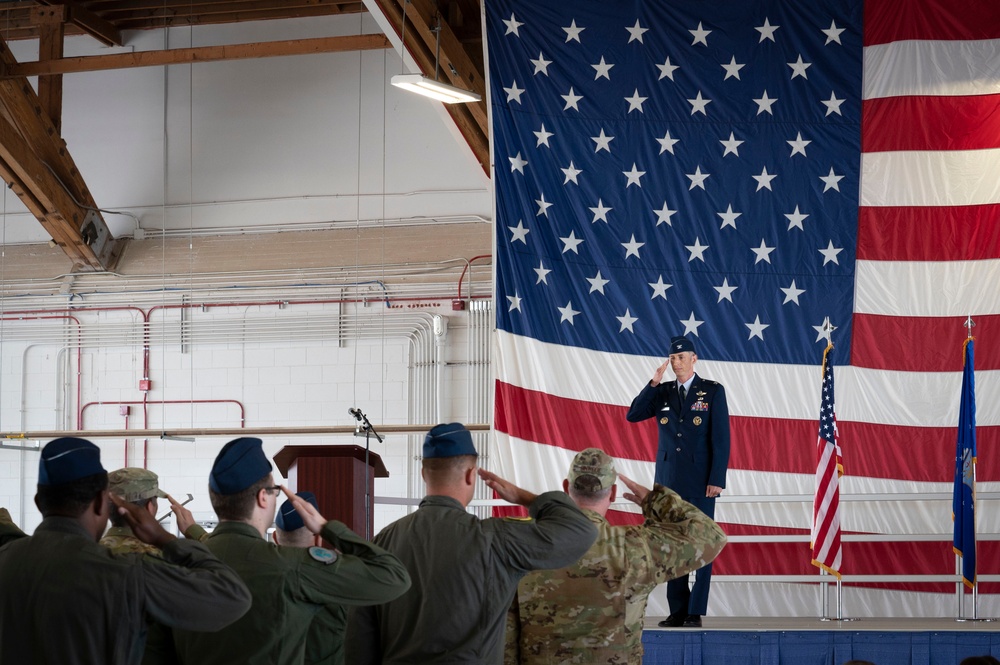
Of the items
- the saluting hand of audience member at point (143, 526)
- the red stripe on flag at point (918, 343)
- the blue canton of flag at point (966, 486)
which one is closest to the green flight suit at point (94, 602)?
the saluting hand of audience member at point (143, 526)

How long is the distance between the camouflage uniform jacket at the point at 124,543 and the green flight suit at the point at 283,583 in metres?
0.37

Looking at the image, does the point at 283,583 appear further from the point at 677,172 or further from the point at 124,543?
the point at 677,172

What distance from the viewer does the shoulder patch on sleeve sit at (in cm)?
213

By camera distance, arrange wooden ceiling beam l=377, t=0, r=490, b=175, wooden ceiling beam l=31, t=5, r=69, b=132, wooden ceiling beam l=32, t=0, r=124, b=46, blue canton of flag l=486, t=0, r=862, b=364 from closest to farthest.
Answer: blue canton of flag l=486, t=0, r=862, b=364 < wooden ceiling beam l=377, t=0, r=490, b=175 < wooden ceiling beam l=31, t=5, r=69, b=132 < wooden ceiling beam l=32, t=0, r=124, b=46

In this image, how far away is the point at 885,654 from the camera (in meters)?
5.07

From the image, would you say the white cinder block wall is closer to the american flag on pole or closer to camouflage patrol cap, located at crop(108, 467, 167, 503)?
the american flag on pole

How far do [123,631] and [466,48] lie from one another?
649 centimetres

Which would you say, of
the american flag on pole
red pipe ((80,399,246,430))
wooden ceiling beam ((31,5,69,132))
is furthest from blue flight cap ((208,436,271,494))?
wooden ceiling beam ((31,5,69,132))

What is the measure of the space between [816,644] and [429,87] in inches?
146

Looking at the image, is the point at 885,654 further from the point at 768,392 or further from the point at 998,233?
the point at 998,233

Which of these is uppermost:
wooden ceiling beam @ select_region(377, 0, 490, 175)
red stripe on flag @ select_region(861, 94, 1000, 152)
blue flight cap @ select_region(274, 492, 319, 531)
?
wooden ceiling beam @ select_region(377, 0, 490, 175)

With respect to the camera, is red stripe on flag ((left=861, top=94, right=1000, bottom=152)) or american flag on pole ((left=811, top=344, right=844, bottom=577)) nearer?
american flag on pole ((left=811, top=344, right=844, bottom=577))

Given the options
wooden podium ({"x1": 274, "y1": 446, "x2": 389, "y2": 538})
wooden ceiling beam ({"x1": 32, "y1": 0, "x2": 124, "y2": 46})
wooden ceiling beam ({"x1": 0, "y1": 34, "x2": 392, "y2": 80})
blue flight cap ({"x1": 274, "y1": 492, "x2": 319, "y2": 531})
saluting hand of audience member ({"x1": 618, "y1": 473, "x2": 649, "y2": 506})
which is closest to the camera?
saluting hand of audience member ({"x1": 618, "y1": 473, "x2": 649, "y2": 506})

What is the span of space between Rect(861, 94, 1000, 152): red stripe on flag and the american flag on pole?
2.32 m
